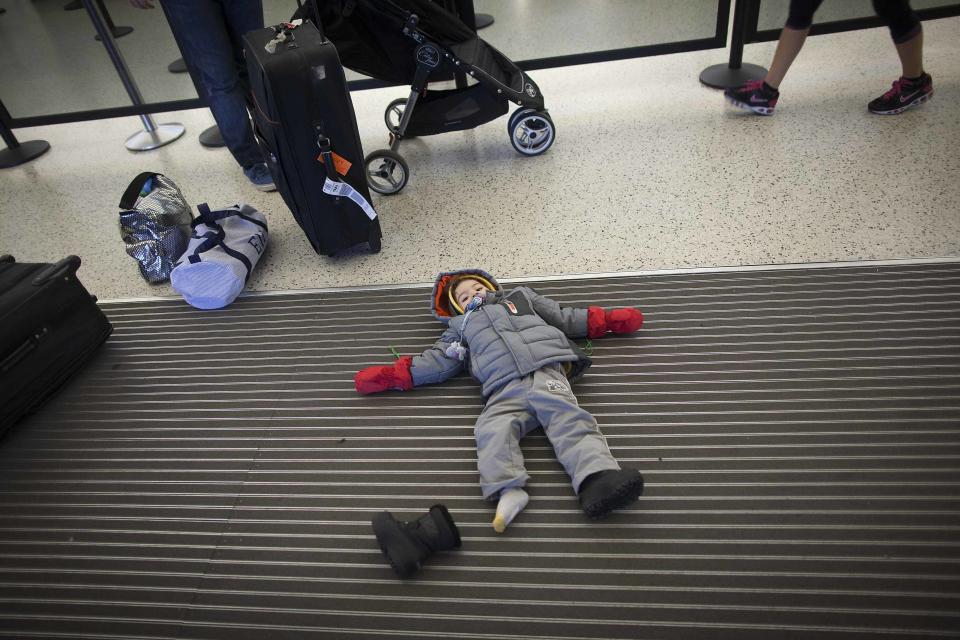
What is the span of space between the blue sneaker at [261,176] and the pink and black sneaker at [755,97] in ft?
7.81

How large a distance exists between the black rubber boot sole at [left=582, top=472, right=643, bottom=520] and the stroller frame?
1853 mm

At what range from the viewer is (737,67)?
3312 millimetres

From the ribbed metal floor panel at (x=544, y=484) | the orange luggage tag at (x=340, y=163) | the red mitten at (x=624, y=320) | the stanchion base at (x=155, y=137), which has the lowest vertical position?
the ribbed metal floor panel at (x=544, y=484)

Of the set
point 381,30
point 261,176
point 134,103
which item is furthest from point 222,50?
point 134,103

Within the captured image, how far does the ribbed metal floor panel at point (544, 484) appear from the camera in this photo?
1322 millimetres

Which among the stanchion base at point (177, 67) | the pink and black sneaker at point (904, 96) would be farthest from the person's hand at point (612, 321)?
the stanchion base at point (177, 67)

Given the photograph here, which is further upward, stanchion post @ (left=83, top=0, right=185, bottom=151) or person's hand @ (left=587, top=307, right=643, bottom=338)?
stanchion post @ (left=83, top=0, right=185, bottom=151)

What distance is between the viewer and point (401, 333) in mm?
2105

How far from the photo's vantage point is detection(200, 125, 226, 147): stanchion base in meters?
3.56

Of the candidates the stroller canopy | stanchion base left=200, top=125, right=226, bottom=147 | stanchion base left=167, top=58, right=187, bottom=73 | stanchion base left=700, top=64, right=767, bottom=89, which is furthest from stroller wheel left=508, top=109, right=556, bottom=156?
stanchion base left=167, top=58, right=187, bottom=73

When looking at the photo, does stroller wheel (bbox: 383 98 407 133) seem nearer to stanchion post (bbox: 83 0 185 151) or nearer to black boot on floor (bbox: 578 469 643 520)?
stanchion post (bbox: 83 0 185 151)

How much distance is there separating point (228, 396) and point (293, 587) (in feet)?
2.51

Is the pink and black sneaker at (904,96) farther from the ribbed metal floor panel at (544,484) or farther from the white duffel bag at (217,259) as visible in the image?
the white duffel bag at (217,259)

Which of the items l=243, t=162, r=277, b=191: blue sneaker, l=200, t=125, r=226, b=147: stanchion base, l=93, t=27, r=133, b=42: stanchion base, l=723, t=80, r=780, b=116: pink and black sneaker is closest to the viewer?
l=723, t=80, r=780, b=116: pink and black sneaker
